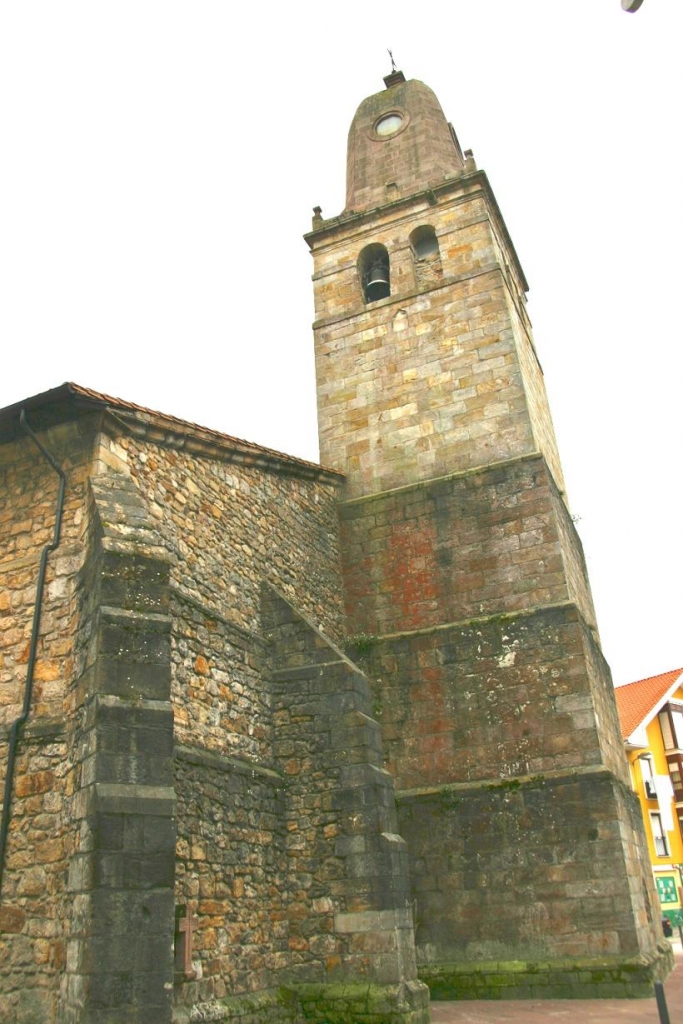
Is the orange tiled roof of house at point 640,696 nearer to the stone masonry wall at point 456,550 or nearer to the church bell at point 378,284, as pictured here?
the stone masonry wall at point 456,550

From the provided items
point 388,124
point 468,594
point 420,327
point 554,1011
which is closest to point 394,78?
point 388,124

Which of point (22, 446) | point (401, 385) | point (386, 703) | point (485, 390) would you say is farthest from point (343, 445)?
point (22, 446)

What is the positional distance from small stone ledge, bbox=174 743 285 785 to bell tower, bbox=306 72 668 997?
2507mm

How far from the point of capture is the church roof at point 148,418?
7.98 metres

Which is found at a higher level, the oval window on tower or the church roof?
the oval window on tower

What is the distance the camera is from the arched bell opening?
15531 mm

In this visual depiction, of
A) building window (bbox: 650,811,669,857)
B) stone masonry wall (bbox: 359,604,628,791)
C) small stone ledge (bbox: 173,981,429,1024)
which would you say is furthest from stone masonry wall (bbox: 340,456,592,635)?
building window (bbox: 650,811,669,857)

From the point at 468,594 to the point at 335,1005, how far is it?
5532 mm

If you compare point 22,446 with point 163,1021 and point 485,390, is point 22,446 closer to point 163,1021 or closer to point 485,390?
point 163,1021

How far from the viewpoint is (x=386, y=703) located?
37.1 feet

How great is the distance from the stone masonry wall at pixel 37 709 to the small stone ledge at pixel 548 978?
516cm

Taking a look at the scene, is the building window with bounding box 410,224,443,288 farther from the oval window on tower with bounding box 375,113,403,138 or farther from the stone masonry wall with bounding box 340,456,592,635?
the stone masonry wall with bounding box 340,456,592,635

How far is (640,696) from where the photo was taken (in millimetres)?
28578

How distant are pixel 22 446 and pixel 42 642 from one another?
218cm
